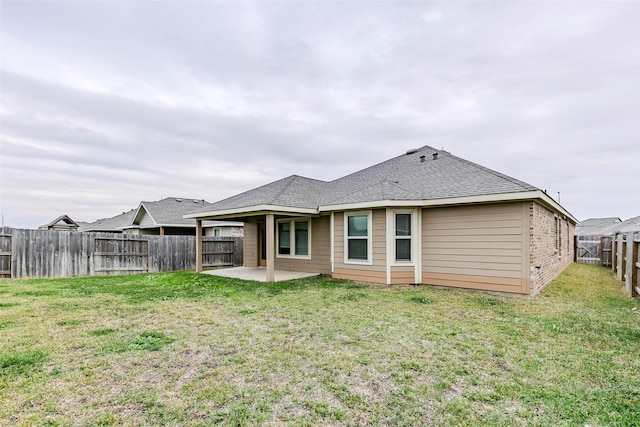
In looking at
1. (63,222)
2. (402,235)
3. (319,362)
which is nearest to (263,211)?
(402,235)

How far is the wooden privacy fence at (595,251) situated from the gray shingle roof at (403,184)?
12.2m

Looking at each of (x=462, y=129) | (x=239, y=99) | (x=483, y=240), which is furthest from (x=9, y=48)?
Result: (x=462, y=129)

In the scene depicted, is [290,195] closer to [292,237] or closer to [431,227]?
→ [292,237]

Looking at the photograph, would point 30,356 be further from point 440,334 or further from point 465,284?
point 465,284

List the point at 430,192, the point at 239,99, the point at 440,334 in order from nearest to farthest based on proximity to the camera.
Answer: the point at 440,334, the point at 430,192, the point at 239,99

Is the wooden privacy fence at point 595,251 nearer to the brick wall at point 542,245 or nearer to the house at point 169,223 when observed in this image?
the brick wall at point 542,245

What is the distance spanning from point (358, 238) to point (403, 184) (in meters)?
2.39

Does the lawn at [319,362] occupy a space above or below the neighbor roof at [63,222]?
below

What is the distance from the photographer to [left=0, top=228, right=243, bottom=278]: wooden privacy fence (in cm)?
1024

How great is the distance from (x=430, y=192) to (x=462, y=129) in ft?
26.4

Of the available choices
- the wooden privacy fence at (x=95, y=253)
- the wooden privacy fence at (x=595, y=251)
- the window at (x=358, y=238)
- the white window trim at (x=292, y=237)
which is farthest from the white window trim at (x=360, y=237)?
the wooden privacy fence at (x=595, y=251)

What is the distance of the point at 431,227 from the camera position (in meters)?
8.82

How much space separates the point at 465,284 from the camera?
8.18 m

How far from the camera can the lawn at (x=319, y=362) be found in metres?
2.60
